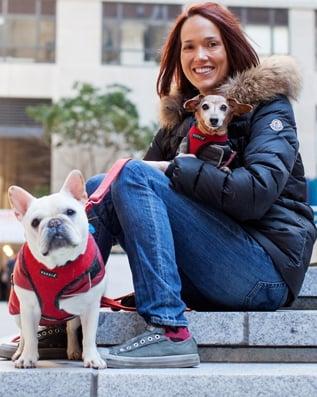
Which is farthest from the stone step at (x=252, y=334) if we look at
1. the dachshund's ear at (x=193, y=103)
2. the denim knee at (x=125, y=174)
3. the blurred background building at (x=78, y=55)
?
the blurred background building at (x=78, y=55)

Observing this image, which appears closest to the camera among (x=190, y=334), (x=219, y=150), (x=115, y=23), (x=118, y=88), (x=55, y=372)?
(x=55, y=372)

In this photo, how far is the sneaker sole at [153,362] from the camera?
9.01ft

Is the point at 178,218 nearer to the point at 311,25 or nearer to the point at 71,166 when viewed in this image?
the point at 71,166

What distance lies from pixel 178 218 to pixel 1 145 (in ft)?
88.4

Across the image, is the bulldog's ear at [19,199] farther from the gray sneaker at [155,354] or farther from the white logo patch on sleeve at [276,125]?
the white logo patch on sleeve at [276,125]

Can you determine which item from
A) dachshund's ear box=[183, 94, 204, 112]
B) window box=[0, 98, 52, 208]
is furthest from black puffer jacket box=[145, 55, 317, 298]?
window box=[0, 98, 52, 208]

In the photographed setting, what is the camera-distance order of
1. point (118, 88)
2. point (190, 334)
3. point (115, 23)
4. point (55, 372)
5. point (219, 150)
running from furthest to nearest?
point (115, 23)
point (118, 88)
point (219, 150)
point (190, 334)
point (55, 372)

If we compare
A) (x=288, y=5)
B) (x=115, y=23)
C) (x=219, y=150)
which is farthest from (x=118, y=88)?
(x=219, y=150)

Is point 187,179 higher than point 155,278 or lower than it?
higher

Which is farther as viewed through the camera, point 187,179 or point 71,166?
point 71,166

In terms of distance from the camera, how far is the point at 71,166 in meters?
27.8

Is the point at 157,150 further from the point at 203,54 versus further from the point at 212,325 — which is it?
the point at 212,325

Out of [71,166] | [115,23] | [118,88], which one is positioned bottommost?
[71,166]

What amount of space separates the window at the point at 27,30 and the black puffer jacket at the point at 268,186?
26752 millimetres
